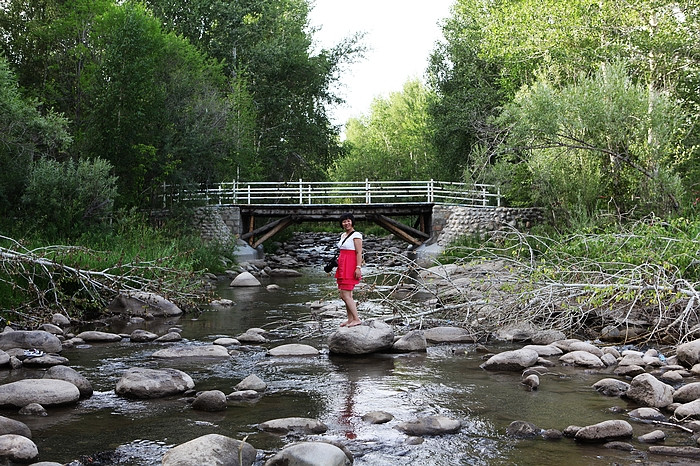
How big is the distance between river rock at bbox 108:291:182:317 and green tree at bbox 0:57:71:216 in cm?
565

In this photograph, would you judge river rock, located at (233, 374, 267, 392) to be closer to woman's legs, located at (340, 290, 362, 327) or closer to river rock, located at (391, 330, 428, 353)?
river rock, located at (391, 330, 428, 353)

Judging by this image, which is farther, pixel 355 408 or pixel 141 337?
pixel 141 337

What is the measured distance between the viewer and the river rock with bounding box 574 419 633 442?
559 centimetres

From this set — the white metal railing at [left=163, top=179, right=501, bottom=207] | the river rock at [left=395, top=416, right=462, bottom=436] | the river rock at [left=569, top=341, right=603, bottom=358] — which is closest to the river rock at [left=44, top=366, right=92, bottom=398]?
the river rock at [left=395, top=416, right=462, bottom=436]

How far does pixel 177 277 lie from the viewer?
12.0 metres

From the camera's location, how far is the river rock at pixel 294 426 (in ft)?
19.3

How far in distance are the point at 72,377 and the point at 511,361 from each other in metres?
4.51

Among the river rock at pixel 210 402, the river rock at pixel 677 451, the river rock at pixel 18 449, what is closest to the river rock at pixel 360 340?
the river rock at pixel 210 402

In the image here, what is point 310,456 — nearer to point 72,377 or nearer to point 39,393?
point 39,393

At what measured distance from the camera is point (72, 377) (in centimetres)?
715

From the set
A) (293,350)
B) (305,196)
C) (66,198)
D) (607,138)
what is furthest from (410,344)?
(305,196)

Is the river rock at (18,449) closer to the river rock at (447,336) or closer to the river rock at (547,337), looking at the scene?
the river rock at (447,336)

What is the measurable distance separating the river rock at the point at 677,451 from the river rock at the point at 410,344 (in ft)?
14.2

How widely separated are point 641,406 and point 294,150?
30.8 meters
